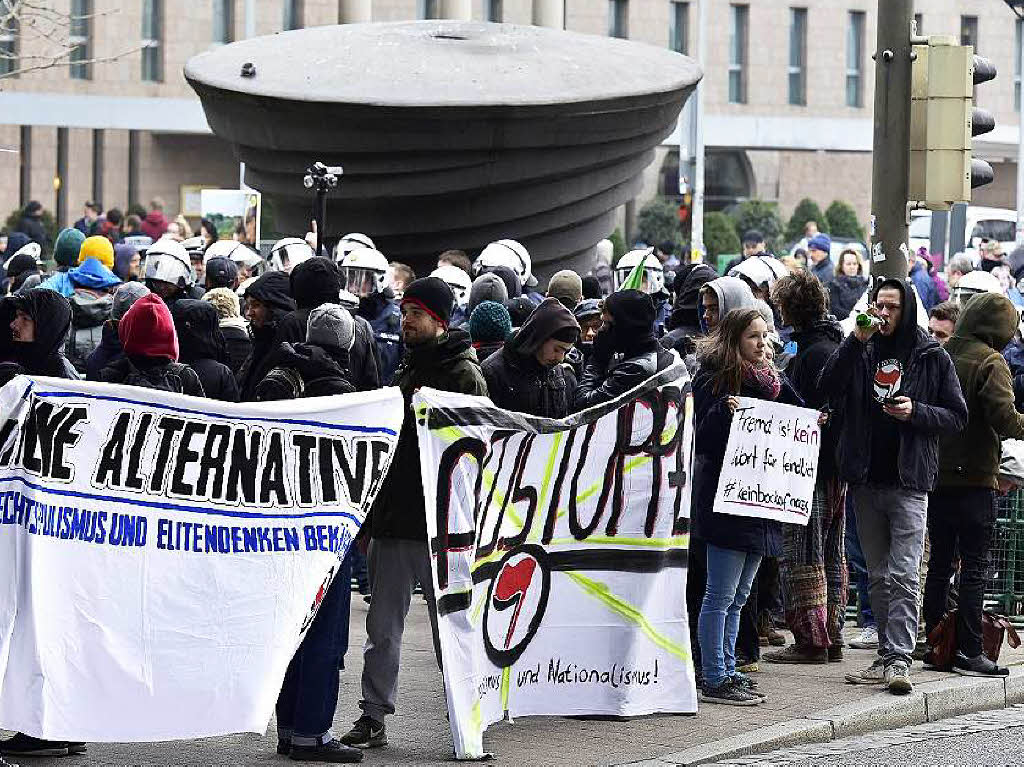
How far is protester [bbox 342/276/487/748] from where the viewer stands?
26.4 feet

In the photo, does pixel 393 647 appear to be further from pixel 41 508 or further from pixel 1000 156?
pixel 1000 156

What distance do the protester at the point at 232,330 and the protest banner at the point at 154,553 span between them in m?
3.95

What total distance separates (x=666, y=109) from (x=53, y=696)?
36.8 feet

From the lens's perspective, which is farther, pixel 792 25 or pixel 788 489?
pixel 792 25

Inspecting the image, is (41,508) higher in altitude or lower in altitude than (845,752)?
higher

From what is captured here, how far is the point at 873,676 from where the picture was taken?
376 inches

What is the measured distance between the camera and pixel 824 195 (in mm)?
64812

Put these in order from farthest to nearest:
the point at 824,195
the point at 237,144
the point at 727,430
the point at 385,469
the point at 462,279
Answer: the point at 824,195
the point at 237,144
the point at 462,279
the point at 727,430
the point at 385,469

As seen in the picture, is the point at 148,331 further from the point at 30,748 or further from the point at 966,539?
the point at 966,539

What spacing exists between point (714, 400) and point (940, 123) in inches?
116

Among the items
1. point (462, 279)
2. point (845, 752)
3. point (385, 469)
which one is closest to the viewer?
point (385, 469)

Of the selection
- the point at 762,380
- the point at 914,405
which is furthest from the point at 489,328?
the point at 914,405

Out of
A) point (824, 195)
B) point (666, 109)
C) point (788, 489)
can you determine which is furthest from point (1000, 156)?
point (788, 489)

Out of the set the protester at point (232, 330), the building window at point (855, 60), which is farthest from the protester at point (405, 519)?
the building window at point (855, 60)
